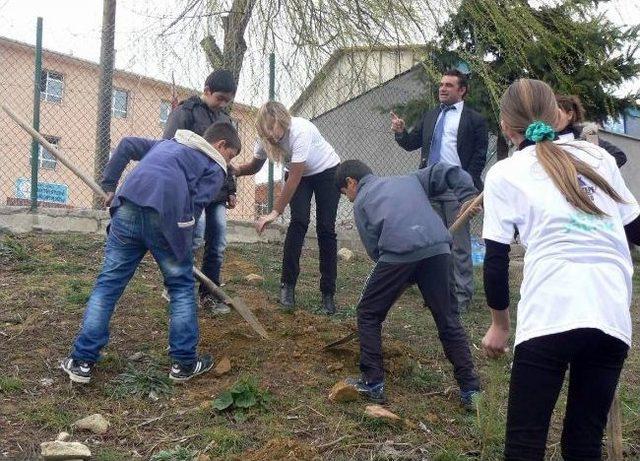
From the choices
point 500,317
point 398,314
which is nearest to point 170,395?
point 500,317

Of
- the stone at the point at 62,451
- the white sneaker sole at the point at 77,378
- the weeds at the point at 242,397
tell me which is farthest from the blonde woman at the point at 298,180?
the stone at the point at 62,451

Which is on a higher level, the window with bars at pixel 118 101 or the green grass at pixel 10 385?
the window with bars at pixel 118 101

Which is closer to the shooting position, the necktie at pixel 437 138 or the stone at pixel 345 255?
the necktie at pixel 437 138

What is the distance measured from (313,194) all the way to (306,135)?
1.92 feet

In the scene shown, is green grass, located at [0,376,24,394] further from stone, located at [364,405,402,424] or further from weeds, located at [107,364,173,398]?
stone, located at [364,405,402,424]

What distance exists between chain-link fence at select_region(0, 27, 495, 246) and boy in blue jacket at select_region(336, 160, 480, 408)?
3535mm

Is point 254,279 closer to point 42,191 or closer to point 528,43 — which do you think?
point 42,191

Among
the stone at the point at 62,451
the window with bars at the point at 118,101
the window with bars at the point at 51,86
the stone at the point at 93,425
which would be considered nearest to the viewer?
the stone at the point at 62,451

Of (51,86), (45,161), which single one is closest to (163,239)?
(45,161)

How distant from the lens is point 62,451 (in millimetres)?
2799

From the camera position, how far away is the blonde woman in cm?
467

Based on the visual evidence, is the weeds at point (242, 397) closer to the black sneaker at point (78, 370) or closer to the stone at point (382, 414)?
the stone at point (382, 414)

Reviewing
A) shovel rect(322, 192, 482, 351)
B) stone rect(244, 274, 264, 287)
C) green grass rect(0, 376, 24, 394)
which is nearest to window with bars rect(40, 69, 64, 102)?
stone rect(244, 274, 264, 287)

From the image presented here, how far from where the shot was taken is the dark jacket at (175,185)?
347cm
